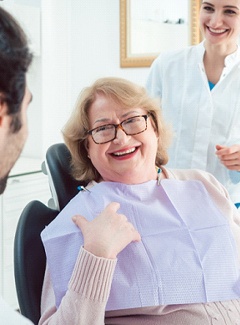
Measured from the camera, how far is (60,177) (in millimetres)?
1582

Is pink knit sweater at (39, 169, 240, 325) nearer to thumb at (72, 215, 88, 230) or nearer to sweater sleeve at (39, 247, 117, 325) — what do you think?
sweater sleeve at (39, 247, 117, 325)

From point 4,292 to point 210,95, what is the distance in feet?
5.22

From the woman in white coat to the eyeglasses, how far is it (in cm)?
46

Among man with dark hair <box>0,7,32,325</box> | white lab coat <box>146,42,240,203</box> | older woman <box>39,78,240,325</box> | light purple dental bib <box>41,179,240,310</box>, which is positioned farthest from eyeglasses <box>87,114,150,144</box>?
man with dark hair <box>0,7,32,325</box>

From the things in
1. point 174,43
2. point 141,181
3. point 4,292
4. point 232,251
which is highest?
point 174,43

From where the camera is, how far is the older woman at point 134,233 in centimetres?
114

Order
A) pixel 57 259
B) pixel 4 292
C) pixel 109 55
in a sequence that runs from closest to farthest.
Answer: pixel 57 259 < pixel 4 292 < pixel 109 55

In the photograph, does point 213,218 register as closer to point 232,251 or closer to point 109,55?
point 232,251

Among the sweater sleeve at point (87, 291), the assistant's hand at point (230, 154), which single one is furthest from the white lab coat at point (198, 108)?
the sweater sleeve at point (87, 291)

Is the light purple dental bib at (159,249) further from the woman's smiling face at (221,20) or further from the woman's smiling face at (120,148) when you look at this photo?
the woman's smiling face at (221,20)

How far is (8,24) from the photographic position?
39 centimetres

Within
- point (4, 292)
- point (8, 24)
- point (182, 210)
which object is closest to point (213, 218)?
point (182, 210)

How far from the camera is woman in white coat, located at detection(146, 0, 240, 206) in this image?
1.80 metres

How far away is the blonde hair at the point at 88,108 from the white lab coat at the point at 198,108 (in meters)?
0.30
